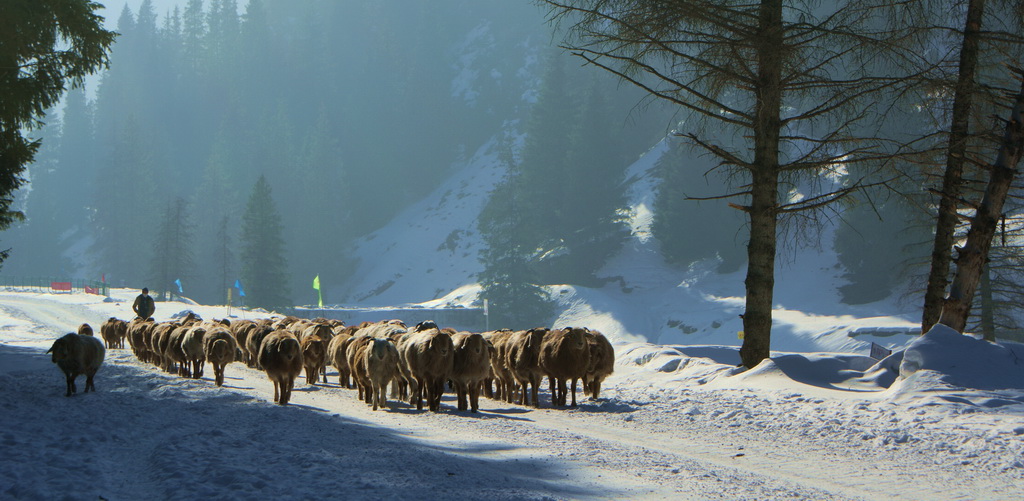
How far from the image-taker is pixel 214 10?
135625 millimetres

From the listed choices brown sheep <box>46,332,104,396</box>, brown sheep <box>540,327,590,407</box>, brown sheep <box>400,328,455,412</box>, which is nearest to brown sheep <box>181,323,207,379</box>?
brown sheep <box>46,332,104,396</box>

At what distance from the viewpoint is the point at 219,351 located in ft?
51.4

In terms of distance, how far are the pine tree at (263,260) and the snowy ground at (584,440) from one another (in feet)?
174

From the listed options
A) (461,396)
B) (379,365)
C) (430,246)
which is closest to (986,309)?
(461,396)

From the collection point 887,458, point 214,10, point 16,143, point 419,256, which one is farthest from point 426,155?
point 887,458

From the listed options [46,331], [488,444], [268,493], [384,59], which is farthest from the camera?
[384,59]

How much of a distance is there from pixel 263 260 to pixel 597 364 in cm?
5836

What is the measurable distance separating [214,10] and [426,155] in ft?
156

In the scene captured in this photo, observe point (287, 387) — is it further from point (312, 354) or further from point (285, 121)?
point (285, 121)

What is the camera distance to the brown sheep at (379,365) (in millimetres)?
13438

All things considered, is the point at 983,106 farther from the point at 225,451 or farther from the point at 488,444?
the point at 225,451

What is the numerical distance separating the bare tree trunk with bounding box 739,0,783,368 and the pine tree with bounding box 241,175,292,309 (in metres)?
56.9

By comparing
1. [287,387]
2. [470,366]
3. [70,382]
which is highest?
[470,366]

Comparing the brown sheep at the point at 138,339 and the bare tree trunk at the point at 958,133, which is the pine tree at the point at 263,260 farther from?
the bare tree trunk at the point at 958,133
